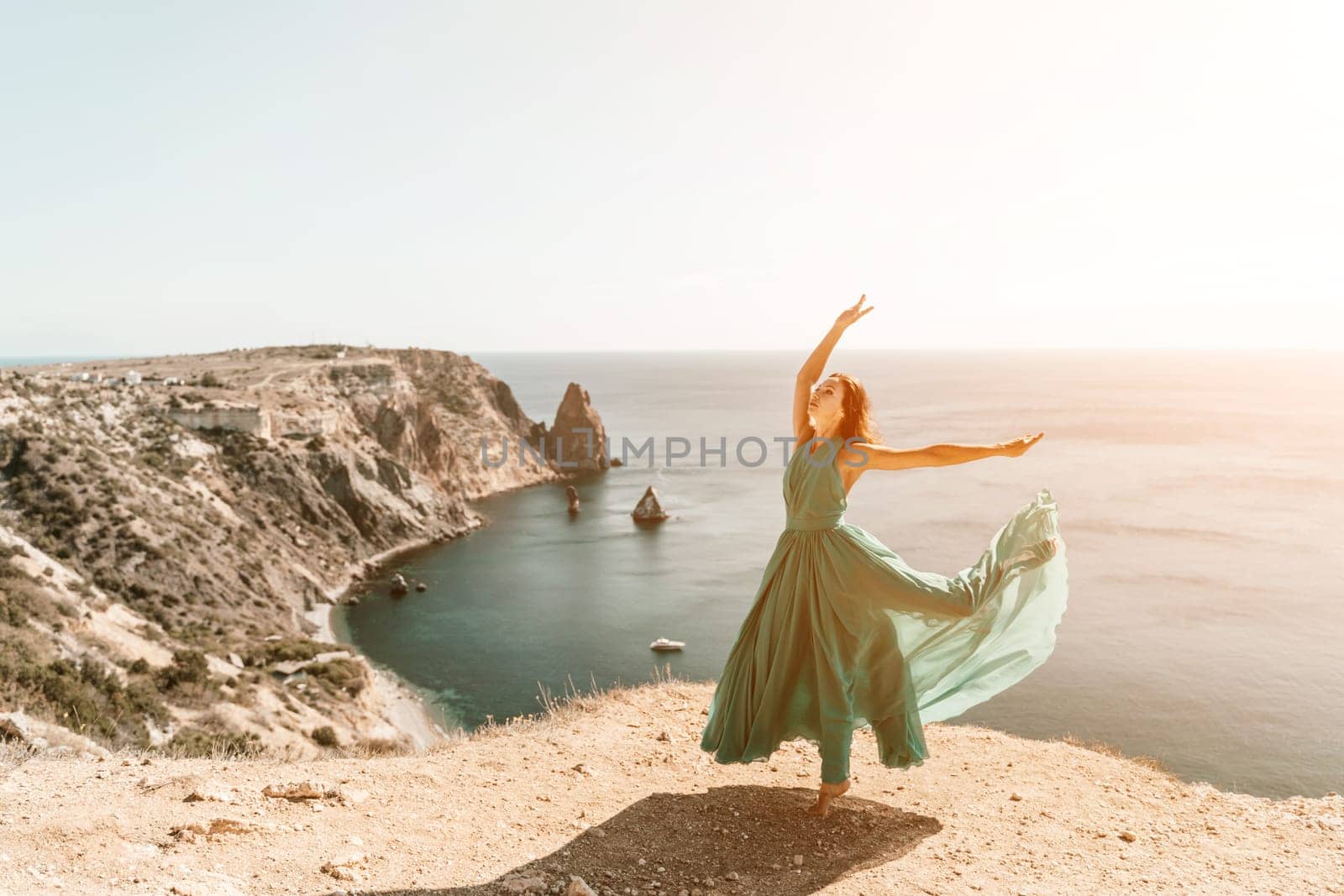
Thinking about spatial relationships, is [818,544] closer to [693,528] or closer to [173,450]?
[173,450]

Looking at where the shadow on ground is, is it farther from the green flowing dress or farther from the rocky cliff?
the rocky cliff

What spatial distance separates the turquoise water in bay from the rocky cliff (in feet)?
14.2

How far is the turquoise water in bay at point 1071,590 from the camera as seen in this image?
30.1 metres

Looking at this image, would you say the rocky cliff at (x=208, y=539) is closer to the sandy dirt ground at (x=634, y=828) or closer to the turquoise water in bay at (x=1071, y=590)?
the turquoise water in bay at (x=1071, y=590)

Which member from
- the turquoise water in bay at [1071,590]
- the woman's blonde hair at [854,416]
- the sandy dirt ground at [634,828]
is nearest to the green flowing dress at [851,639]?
the woman's blonde hair at [854,416]

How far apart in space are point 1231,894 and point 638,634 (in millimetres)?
37014

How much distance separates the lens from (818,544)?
5809mm

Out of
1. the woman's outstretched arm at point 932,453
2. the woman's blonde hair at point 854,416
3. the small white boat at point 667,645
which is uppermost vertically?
the woman's blonde hair at point 854,416

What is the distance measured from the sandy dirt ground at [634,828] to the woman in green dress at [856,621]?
597 mm

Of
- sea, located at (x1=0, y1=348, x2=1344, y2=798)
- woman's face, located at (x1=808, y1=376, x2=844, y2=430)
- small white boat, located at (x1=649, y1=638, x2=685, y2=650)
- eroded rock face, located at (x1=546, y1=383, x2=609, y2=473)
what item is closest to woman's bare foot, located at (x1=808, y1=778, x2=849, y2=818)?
woman's face, located at (x1=808, y1=376, x2=844, y2=430)

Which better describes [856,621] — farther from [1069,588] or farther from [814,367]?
[1069,588]

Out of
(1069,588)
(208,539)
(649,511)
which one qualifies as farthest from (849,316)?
(649,511)

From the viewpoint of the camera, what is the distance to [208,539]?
3472 cm

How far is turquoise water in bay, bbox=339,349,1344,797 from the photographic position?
98.9ft
